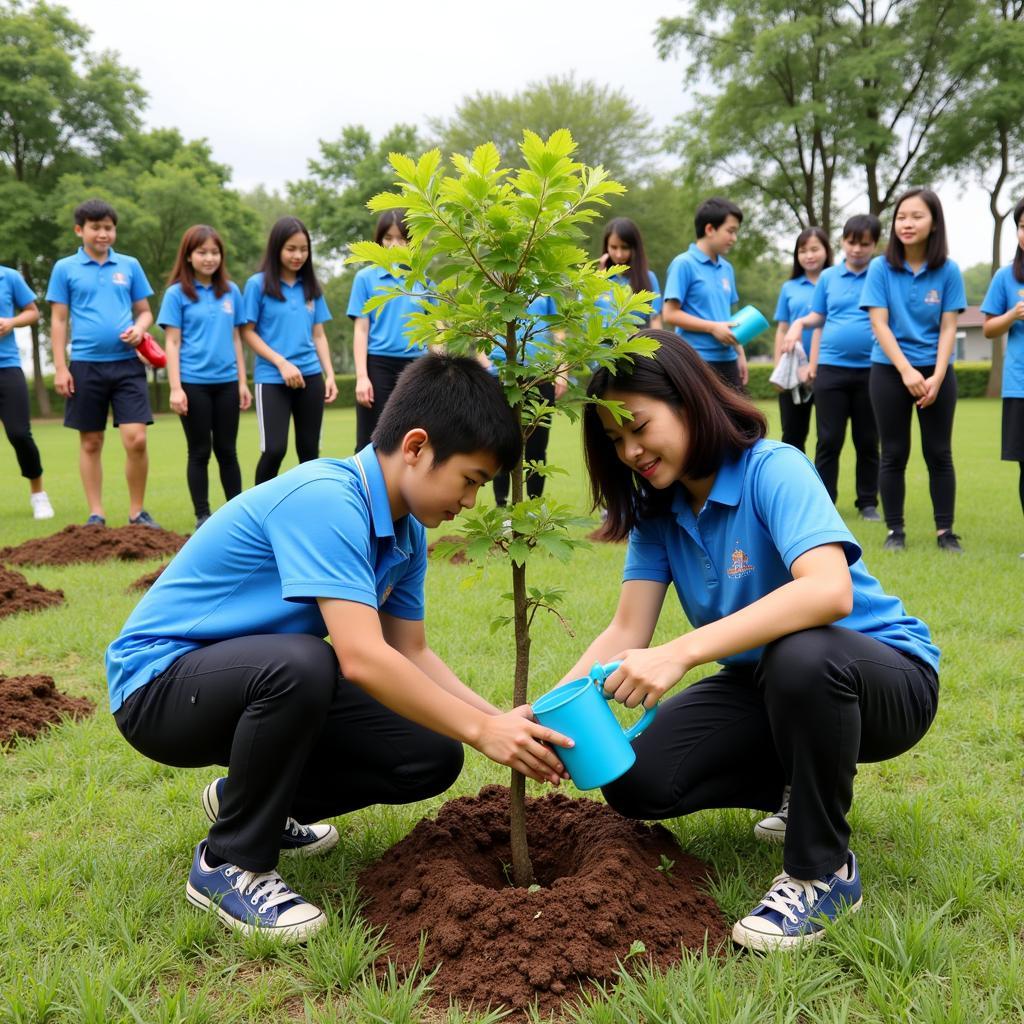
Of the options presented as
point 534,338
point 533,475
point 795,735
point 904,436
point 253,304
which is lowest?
point 533,475

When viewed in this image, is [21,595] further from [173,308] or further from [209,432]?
[173,308]

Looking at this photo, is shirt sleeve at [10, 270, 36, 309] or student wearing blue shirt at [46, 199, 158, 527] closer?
student wearing blue shirt at [46, 199, 158, 527]

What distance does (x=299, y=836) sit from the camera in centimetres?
285

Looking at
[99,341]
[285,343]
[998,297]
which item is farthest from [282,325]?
[998,297]

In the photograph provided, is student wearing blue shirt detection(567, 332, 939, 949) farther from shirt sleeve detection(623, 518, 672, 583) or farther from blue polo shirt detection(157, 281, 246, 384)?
blue polo shirt detection(157, 281, 246, 384)

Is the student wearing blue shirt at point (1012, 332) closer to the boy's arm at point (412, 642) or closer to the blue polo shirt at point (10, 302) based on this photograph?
the boy's arm at point (412, 642)

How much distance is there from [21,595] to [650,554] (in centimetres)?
426

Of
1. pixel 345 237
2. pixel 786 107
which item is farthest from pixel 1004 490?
pixel 345 237

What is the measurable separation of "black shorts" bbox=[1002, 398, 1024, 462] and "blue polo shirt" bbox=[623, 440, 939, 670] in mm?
4468

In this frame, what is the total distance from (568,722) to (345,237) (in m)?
48.9

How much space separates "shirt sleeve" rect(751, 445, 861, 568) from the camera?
2.34m

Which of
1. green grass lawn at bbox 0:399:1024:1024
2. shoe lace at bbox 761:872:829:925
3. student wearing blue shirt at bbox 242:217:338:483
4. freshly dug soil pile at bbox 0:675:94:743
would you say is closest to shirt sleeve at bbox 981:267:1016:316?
green grass lawn at bbox 0:399:1024:1024

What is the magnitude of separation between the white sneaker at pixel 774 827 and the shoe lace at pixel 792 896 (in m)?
0.49

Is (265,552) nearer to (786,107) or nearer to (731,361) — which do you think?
(731,361)
